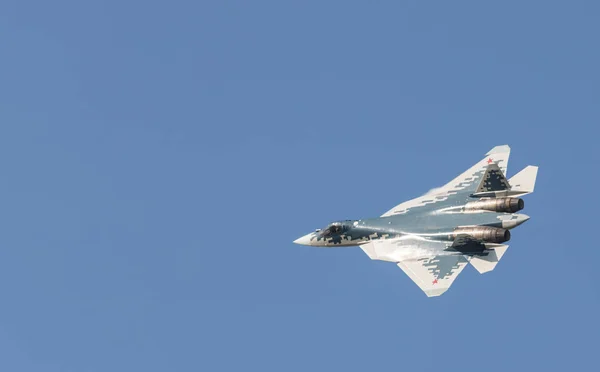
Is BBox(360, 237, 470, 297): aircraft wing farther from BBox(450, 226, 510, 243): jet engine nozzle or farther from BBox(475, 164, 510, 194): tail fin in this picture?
BBox(475, 164, 510, 194): tail fin

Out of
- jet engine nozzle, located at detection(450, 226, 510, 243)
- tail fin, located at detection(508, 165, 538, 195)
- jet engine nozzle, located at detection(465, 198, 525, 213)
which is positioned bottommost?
jet engine nozzle, located at detection(450, 226, 510, 243)

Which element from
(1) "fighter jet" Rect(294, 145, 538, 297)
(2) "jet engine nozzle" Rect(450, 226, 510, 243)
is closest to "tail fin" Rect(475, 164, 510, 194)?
(1) "fighter jet" Rect(294, 145, 538, 297)

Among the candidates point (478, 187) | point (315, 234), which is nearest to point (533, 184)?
point (478, 187)

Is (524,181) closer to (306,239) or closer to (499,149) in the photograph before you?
(499,149)

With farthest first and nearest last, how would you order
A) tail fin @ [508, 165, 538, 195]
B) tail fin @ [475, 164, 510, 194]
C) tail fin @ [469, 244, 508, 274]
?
tail fin @ [508, 165, 538, 195]
tail fin @ [475, 164, 510, 194]
tail fin @ [469, 244, 508, 274]

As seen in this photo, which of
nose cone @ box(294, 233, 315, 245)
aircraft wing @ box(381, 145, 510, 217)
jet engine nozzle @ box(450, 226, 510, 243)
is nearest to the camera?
jet engine nozzle @ box(450, 226, 510, 243)

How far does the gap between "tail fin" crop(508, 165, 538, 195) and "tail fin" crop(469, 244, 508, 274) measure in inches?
278

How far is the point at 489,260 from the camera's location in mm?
115750

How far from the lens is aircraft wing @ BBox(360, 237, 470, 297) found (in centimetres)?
11575

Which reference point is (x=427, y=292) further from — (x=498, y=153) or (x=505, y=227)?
(x=498, y=153)

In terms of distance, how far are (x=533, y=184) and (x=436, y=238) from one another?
9864 mm

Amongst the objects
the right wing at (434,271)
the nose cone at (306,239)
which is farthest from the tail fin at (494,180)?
the nose cone at (306,239)

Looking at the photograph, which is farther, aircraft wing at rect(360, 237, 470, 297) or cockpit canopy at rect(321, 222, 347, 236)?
cockpit canopy at rect(321, 222, 347, 236)

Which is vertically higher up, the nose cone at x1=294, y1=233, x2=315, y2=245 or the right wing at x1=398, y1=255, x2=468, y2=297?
the nose cone at x1=294, y1=233, x2=315, y2=245
